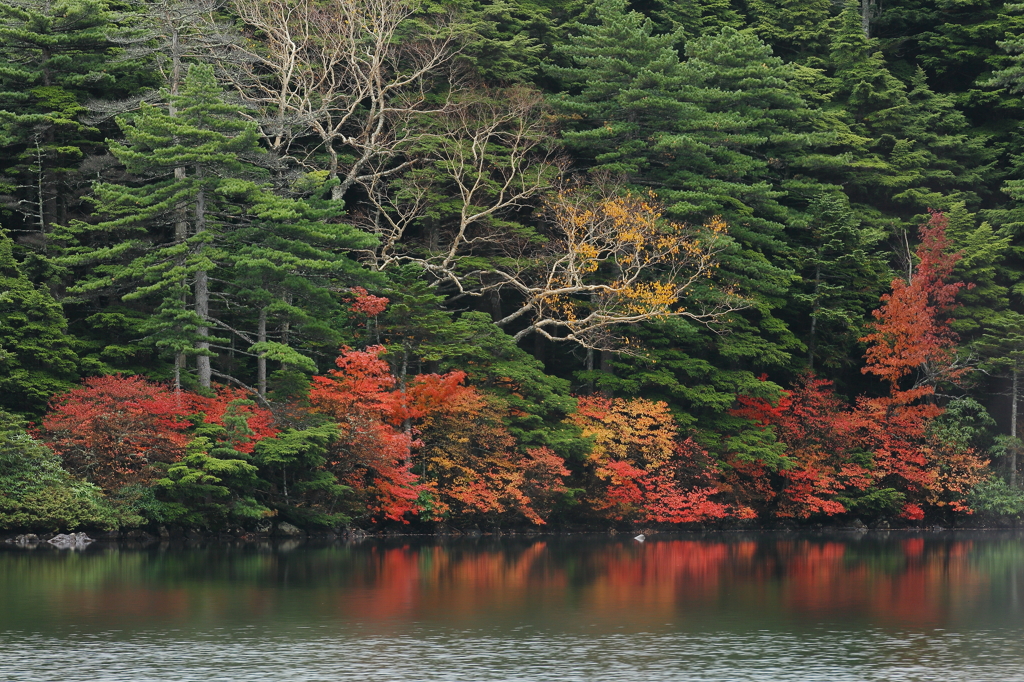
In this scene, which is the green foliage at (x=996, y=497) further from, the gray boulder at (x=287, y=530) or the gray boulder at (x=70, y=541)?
the gray boulder at (x=70, y=541)

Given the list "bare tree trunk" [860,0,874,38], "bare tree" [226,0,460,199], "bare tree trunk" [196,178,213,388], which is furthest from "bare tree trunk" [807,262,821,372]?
"bare tree trunk" [196,178,213,388]

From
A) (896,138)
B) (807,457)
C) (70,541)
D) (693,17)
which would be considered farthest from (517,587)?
(693,17)

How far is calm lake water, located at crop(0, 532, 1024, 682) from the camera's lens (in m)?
21.7

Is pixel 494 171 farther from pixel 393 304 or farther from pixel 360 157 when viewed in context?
pixel 393 304

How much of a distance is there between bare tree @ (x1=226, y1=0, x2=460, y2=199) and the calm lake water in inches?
619

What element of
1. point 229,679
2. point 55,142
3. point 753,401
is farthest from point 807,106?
point 229,679

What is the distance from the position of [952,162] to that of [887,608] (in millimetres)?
33098

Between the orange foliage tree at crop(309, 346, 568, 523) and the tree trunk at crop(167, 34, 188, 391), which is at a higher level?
the tree trunk at crop(167, 34, 188, 391)

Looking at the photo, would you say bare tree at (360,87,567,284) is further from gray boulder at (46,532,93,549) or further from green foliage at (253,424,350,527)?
gray boulder at (46,532,93,549)

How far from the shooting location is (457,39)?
2003 inches

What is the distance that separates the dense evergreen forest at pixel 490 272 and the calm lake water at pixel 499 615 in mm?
4259

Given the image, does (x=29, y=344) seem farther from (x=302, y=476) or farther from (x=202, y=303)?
(x=302, y=476)

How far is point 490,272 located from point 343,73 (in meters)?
8.84

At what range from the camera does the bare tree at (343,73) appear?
47.0m
